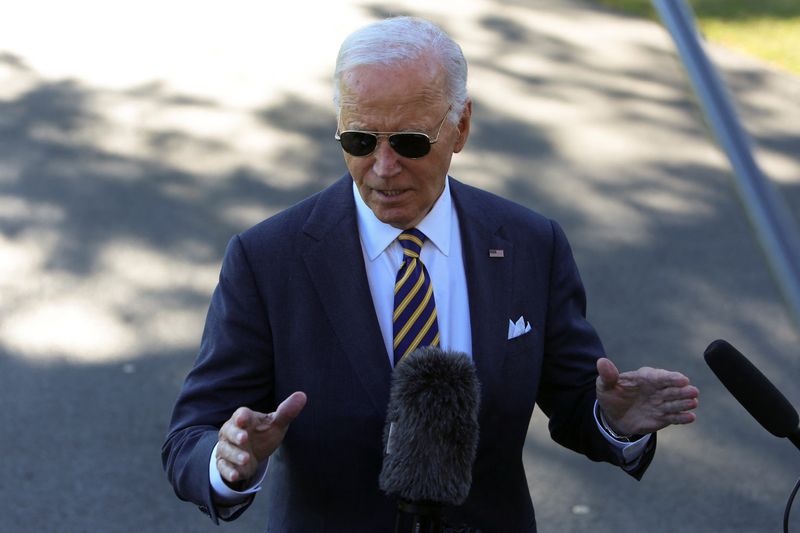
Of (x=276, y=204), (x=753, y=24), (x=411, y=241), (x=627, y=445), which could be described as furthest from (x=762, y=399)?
(x=753, y=24)

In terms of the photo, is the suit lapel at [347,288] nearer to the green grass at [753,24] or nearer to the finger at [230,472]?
the finger at [230,472]

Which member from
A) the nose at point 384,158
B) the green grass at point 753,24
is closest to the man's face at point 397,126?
the nose at point 384,158

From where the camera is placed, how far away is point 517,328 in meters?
3.28

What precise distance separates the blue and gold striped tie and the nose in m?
0.27

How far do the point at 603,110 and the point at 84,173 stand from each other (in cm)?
413

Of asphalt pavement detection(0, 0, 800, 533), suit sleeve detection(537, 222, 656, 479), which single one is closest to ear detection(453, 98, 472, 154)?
suit sleeve detection(537, 222, 656, 479)

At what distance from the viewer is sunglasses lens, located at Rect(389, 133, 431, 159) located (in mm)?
3082

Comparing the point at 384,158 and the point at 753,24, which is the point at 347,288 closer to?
the point at 384,158

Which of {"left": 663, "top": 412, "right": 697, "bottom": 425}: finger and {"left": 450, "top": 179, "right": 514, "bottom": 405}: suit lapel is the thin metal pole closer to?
{"left": 663, "top": 412, "right": 697, "bottom": 425}: finger

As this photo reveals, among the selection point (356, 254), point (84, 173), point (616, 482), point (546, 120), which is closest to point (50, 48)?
point (84, 173)

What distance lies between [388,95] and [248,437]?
0.92m

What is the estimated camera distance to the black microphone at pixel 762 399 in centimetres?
254

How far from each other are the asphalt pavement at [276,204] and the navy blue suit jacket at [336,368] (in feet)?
4.74

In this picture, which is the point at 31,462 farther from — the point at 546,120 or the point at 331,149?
the point at 546,120
